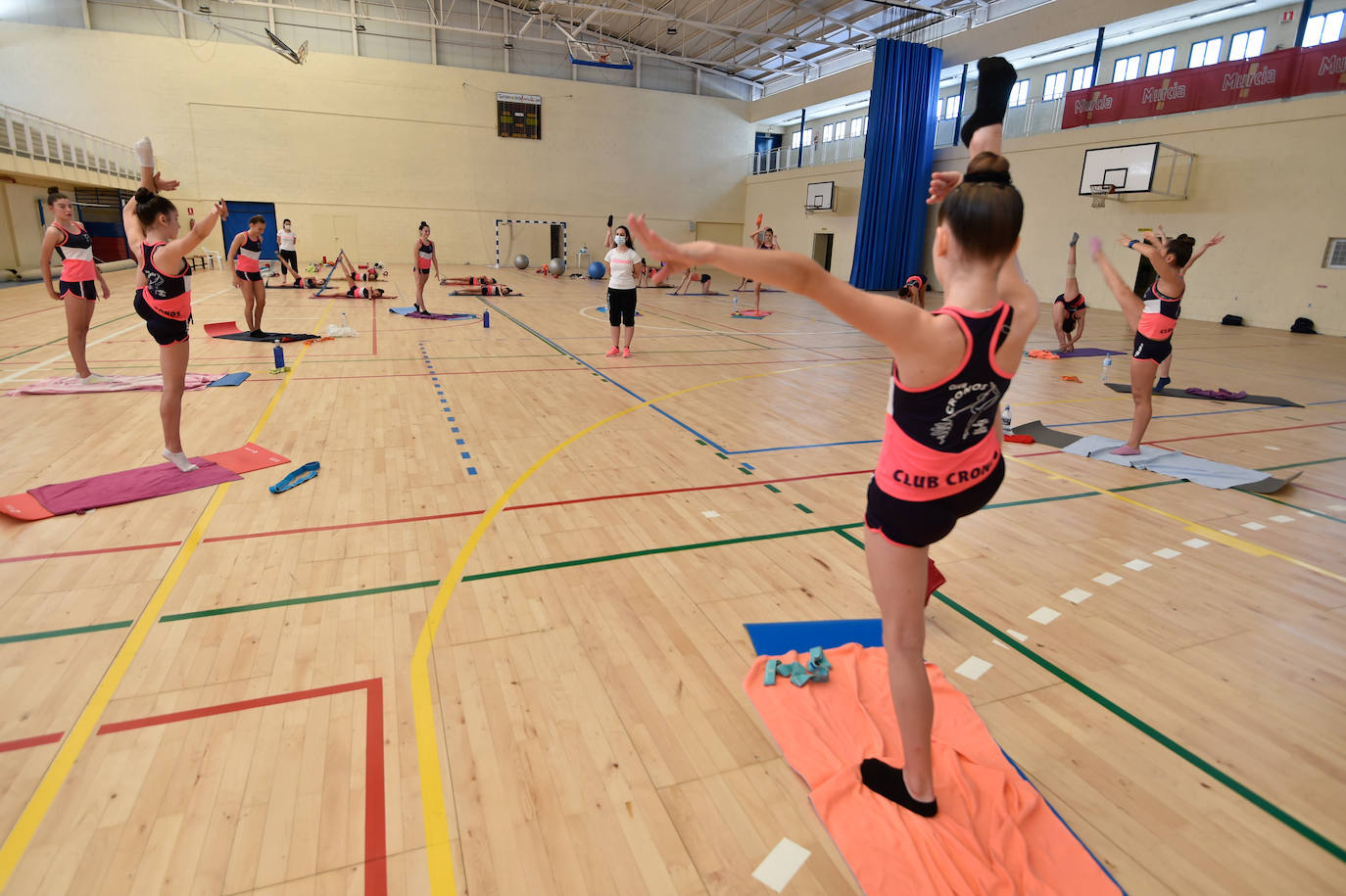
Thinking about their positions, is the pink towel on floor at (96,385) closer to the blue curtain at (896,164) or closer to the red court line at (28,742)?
the red court line at (28,742)

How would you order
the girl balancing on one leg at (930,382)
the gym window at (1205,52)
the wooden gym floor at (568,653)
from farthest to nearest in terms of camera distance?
the gym window at (1205,52) → the wooden gym floor at (568,653) → the girl balancing on one leg at (930,382)

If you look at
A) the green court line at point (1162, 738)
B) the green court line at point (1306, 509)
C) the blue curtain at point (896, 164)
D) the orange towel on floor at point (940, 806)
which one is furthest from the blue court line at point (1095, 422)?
the blue curtain at point (896, 164)

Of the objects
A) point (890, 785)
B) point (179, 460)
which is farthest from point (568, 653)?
point (179, 460)

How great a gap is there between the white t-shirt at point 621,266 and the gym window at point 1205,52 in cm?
1928

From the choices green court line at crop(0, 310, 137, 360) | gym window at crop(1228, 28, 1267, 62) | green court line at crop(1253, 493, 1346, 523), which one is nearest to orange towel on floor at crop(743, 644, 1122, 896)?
green court line at crop(1253, 493, 1346, 523)

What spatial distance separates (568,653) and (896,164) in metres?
26.2

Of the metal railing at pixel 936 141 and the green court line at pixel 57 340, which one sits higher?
the metal railing at pixel 936 141

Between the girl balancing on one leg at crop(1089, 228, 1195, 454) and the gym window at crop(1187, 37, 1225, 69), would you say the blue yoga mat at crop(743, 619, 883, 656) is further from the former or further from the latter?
the gym window at crop(1187, 37, 1225, 69)

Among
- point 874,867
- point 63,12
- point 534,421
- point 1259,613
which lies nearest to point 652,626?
point 874,867

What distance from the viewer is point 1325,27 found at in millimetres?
17016

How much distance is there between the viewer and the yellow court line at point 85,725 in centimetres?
207

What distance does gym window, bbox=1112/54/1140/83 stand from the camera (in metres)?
21.2

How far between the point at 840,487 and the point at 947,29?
2609 cm

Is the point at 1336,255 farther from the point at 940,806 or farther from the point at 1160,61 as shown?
the point at 940,806
